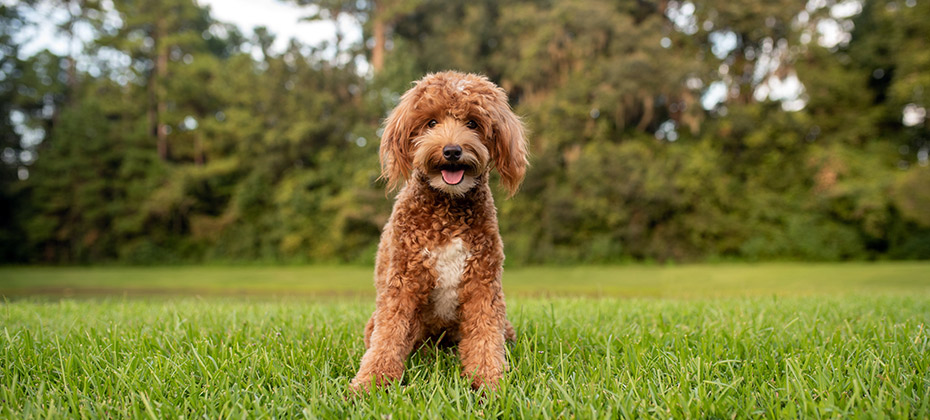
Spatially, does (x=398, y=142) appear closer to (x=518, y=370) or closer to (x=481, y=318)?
(x=481, y=318)

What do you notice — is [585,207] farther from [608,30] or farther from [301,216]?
[301,216]

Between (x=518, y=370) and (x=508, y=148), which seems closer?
(x=518, y=370)

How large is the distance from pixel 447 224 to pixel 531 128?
12149mm

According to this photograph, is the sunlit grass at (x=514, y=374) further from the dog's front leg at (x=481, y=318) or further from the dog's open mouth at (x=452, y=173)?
the dog's open mouth at (x=452, y=173)

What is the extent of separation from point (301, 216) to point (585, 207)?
10316 millimetres

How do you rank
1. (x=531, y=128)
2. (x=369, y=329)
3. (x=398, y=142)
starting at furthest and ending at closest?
(x=531, y=128) < (x=369, y=329) < (x=398, y=142)

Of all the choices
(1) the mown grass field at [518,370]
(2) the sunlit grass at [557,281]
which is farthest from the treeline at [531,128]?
(1) the mown grass field at [518,370]

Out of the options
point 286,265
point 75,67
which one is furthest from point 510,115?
point 75,67

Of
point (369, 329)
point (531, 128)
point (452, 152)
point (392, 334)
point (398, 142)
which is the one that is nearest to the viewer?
point (452, 152)

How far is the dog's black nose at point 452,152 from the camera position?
7.02 ft

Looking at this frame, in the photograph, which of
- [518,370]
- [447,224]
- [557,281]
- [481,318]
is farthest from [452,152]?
[557,281]

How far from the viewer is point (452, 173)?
7.27ft

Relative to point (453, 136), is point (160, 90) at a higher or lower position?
higher

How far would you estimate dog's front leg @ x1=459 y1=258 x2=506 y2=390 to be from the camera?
88.0 inches
